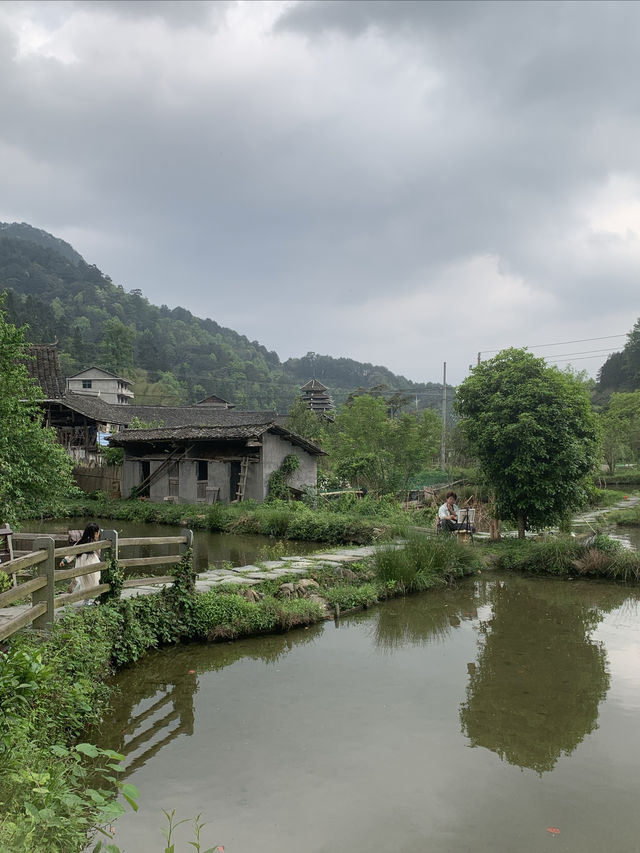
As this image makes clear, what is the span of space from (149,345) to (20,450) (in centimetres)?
8491

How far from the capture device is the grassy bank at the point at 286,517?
16.6 m

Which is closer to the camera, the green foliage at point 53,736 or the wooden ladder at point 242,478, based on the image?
the green foliage at point 53,736

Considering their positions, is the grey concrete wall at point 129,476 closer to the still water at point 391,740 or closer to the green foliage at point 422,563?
the green foliage at point 422,563

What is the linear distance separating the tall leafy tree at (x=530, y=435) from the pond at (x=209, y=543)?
525 centimetres

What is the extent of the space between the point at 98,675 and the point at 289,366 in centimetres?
12392

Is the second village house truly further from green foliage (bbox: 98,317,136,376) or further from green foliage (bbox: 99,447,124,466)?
green foliage (bbox: 98,317,136,376)

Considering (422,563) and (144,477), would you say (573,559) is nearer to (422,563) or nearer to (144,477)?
(422,563)

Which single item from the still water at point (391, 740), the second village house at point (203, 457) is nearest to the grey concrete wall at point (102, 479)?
the second village house at point (203, 457)

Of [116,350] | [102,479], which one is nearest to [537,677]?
[102,479]

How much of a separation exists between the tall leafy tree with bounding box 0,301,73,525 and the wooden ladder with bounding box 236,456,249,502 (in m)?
11.0

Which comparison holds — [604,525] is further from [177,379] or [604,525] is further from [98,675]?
[177,379]

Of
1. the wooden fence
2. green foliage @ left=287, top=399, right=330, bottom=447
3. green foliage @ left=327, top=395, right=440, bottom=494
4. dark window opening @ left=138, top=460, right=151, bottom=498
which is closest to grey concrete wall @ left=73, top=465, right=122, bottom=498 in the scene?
dark window opening @ left=138, top=460, right=151, bottom=498

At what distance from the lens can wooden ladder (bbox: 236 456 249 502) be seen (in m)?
23.3

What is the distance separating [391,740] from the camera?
551cm
